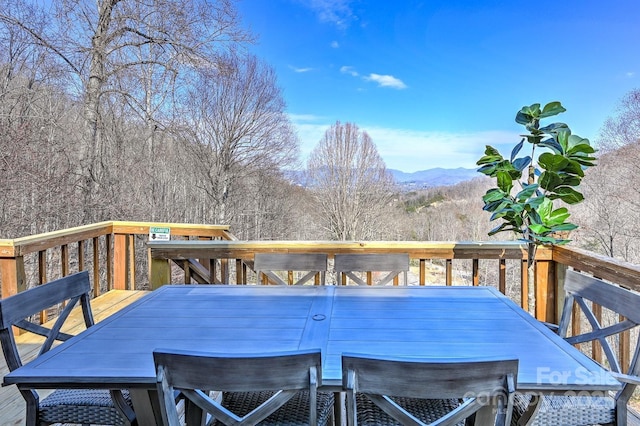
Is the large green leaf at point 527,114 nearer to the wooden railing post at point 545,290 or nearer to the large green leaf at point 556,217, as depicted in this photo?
the large green leaf at point 556,217

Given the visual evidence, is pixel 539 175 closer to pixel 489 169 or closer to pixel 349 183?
pixel 489 169

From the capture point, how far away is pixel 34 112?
496 cm

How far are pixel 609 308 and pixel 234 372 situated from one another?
1.50 meters

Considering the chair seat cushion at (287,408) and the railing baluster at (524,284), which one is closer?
the chair seat cushion at (287,408)

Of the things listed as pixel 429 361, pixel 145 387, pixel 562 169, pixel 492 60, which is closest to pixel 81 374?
pixel 145 387

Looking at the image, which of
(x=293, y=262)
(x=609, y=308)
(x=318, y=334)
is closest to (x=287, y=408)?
(x=318, y=334)

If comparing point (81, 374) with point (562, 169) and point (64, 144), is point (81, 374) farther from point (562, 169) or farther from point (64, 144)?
point (64, 144)

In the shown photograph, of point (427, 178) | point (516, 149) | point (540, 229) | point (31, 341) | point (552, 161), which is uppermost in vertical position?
point (427, 178)

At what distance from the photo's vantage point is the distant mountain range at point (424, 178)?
12203 millimetres

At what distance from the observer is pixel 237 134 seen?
10.1 metres

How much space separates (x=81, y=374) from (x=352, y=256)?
4.99ft

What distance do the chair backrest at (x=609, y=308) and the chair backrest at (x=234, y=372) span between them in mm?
1210

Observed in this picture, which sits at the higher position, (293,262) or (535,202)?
(535,202)

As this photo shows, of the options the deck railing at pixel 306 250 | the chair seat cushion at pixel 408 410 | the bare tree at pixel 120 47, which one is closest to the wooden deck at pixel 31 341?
the deck railing at pixel 306 250
